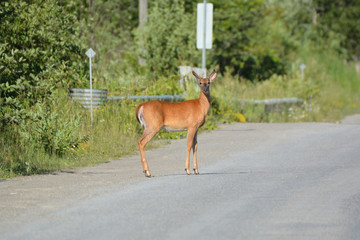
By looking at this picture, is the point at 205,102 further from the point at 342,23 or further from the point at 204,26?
the point at 342,23

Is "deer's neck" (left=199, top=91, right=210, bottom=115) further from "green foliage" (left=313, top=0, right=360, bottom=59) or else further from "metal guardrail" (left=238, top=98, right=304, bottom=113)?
"green foliage" (left=313, top=0, right=360, bottom=59)

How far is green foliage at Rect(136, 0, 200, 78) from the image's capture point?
27359mm

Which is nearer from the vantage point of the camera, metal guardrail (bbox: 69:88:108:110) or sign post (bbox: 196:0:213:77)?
metal guardrail (bbox: 69:88:108:110)

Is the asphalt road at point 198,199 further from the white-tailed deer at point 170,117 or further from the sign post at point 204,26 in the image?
the sign post at point 204,26

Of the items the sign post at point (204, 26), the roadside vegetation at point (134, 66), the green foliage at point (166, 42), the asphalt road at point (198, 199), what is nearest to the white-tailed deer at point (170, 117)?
the asphalt road at point (198, 199)

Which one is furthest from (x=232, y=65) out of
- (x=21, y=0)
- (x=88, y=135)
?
(x=88, y=135)

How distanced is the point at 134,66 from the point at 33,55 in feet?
44.9

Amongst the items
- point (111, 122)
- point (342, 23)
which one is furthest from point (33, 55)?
point (342, 23)

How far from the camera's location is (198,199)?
9234mm

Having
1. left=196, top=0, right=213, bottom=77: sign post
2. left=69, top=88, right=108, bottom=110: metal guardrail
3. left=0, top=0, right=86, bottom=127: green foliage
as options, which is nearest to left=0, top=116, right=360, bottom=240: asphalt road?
left=0, top=0, right=86, bottom=127: green foliage

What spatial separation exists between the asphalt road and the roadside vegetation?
151 cm

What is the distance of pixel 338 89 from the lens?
35812 millimetres

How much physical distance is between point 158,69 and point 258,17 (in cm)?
1120

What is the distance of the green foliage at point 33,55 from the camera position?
42.7ft
